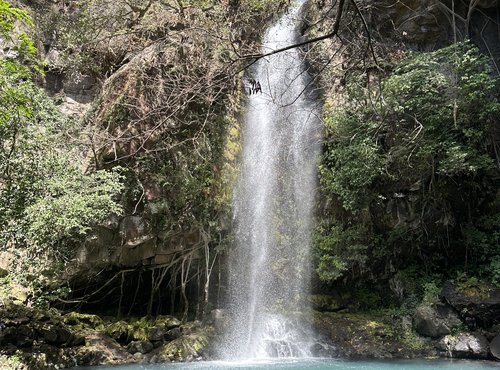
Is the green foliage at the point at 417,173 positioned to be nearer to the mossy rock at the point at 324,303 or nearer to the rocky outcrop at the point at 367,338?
the mossy rock at the point at 324,303

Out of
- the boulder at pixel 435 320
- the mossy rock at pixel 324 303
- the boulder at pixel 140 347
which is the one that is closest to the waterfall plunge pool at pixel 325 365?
the boulder at pixel 140 347

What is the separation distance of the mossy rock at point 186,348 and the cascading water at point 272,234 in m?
0.63

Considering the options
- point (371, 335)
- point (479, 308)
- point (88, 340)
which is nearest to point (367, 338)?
point (371, 335)

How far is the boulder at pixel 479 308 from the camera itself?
9.10m

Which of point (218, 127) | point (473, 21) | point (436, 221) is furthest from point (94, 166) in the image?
point (473, 21)

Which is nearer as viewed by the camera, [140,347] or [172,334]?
[140,347]

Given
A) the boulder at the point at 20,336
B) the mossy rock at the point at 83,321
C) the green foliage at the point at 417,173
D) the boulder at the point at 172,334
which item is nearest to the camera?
the boulder at the point at 20,336

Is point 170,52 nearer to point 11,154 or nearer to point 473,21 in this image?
point 11,154

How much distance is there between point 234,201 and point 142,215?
2523 mm

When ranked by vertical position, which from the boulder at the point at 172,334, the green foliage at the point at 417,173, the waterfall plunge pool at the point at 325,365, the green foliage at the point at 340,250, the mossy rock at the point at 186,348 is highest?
the green foliage at the point at 417,173

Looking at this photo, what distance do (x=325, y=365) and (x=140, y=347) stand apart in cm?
389

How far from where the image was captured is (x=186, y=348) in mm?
8750

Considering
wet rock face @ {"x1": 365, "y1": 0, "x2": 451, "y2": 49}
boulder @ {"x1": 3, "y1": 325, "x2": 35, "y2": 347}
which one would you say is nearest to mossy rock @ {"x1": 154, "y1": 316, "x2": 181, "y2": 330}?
boulder @ {"x1": 3, "y1": 325, "x2": 35, "y2": 347}

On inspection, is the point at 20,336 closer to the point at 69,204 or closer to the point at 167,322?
the point at 69,204
